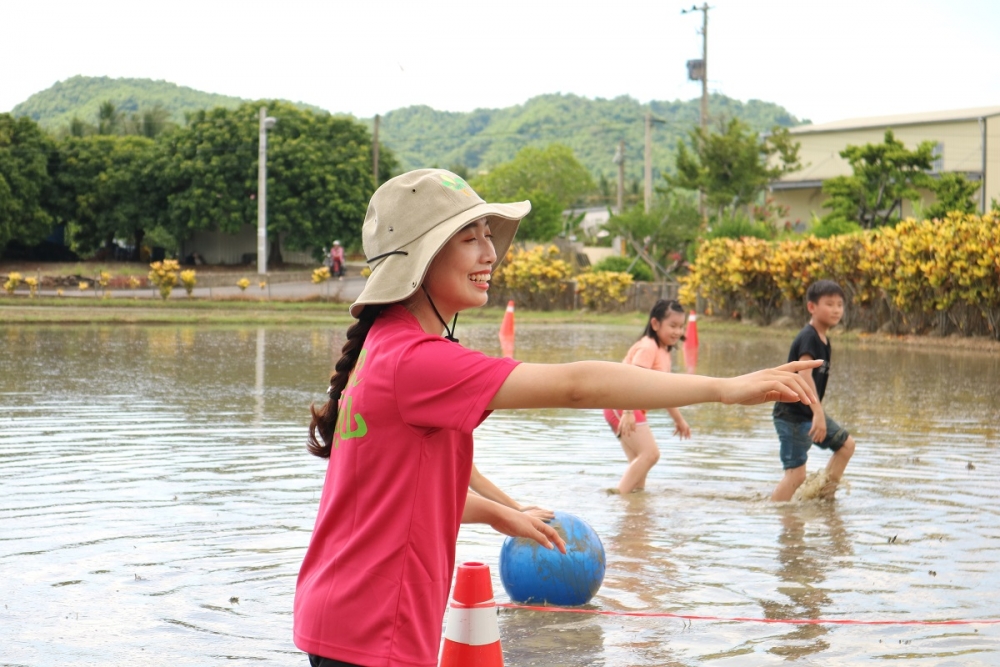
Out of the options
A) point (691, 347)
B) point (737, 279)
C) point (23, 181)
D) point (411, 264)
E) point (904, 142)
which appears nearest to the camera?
point (411, 264)

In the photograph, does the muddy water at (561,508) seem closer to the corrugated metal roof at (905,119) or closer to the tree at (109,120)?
the corrugated metal roof at (905,119)

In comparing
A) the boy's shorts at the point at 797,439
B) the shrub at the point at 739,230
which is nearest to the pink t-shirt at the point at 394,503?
the boy's shorts at the point at 797,439

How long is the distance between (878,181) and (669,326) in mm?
32423

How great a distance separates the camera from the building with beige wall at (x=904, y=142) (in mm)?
52062

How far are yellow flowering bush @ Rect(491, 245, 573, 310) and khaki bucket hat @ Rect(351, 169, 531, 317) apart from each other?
34.6 meters

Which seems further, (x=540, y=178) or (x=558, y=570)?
(x=540, y=178)

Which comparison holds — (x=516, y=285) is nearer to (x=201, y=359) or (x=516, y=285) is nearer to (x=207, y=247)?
(x=201, y=359)

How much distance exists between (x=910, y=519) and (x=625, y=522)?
1.96m

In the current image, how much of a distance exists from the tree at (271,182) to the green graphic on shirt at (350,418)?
1961 inches

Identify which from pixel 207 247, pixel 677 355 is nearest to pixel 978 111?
pixel 207 247

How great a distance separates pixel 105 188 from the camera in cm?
5338

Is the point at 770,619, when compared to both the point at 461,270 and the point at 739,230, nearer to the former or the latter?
the point at 461,270

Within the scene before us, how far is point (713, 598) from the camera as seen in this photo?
245 inches

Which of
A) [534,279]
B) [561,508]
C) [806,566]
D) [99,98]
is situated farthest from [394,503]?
[99,98]
